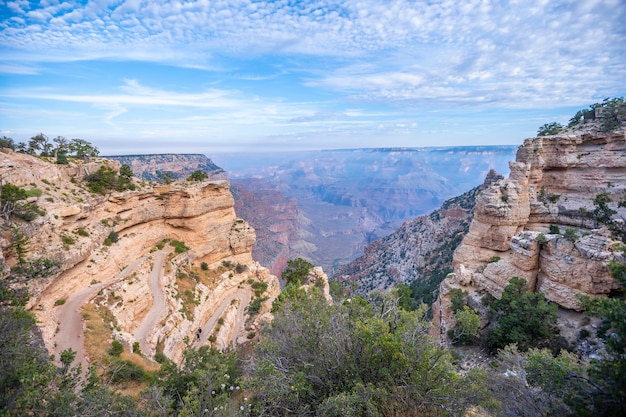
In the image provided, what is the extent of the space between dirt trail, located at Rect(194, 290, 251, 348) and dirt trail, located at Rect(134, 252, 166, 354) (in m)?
4.38

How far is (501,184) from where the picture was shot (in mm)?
35594

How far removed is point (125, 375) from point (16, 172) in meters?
19.3

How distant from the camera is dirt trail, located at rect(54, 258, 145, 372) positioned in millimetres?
16328

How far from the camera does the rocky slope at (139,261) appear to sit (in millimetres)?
19391

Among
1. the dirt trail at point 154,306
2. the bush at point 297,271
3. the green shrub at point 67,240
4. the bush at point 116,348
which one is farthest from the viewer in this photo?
the bush at point 297,271

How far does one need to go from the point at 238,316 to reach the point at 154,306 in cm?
953

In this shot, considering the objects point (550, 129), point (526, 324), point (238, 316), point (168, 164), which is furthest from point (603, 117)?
point (168, 164)

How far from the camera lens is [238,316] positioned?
105 ft

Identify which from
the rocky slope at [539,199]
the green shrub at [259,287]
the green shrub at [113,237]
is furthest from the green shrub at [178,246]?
the rocky slope at [539,199]

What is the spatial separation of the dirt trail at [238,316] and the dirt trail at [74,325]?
30.9 ft

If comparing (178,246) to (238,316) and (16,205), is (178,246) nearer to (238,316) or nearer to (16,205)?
(238,316)

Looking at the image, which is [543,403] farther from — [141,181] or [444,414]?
[141,181]

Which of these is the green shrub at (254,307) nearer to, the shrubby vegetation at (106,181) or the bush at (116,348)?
the bush at (116,348)

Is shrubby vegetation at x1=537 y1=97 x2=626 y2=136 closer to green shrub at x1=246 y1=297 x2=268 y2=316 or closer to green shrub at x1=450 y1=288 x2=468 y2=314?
green shrub at x1=450 y1=288 x2=468 y2=314
